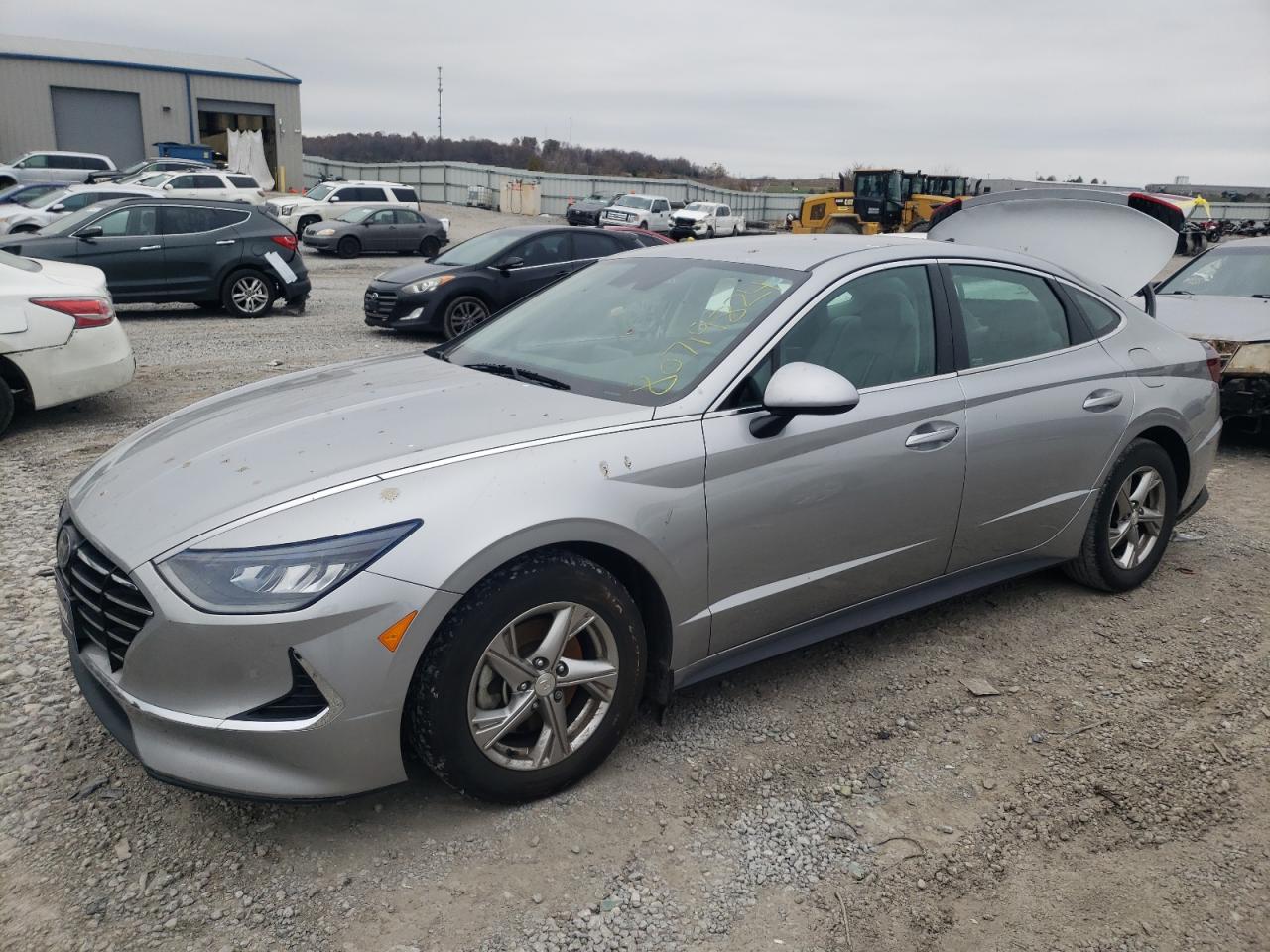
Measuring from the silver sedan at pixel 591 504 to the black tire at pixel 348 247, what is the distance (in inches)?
882

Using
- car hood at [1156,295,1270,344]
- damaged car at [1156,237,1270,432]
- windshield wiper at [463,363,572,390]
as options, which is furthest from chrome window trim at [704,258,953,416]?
car hood at [1156,295,1270,344]

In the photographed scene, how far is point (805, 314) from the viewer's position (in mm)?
3369

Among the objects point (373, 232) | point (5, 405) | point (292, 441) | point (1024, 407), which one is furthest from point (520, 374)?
point (373, 232)

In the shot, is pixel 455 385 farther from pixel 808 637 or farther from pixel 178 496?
pixel 808 637

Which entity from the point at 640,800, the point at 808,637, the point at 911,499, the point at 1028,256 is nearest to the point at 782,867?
the point at 640,800

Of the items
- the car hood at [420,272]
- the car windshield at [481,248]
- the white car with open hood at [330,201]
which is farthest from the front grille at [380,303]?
the white car with open hood at [330,201]

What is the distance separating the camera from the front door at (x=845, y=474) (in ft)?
10.2

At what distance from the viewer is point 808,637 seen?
135 inches

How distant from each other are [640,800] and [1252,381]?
612 cm

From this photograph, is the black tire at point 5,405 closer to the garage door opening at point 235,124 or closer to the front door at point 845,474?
the front door at point 845,474

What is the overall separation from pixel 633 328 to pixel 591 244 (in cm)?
966

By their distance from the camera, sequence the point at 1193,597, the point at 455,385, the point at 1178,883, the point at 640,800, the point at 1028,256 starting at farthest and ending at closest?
the point at 1193,597 → the point at 1028,256 → the point at 455,385 → the point at 640,800 → the point at 1178,883

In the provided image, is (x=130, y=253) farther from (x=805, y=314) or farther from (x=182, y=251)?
(x=805, y=314)

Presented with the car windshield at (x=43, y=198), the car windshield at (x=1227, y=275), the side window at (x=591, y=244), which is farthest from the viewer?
the car windshield at (x=43, y=198)
